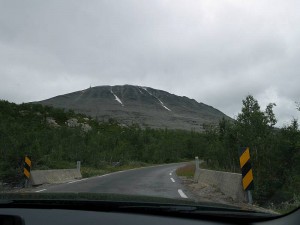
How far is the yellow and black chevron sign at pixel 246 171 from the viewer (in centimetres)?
919

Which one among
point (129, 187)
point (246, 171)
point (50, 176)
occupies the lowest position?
point (129, 187)

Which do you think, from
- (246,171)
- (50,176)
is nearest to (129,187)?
(50,176)

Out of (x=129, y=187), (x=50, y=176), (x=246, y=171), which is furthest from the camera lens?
(x=50, y=176)

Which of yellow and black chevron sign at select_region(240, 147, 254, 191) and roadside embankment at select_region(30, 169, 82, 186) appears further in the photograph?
roadside embankment at select_region(30, 169, 82, 186)

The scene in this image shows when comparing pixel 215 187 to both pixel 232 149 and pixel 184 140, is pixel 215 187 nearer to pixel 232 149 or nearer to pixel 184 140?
pixel 232 149

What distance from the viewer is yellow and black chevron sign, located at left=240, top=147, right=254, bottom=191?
362 inches

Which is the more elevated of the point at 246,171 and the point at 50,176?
the point at 246,171

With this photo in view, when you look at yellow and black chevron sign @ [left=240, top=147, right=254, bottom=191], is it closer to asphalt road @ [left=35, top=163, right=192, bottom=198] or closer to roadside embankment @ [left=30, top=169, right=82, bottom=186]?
asphalt road @ [left=35, top=163, right=192, bottom=198]

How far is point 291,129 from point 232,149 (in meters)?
4.68

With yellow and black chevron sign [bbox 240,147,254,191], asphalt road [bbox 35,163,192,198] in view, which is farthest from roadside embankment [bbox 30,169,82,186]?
yellow and black chevron sign [bbox 240,147,254,191]

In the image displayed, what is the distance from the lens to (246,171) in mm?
9195

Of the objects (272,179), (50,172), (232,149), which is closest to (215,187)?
(272,179)

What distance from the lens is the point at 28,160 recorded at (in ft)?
54.7

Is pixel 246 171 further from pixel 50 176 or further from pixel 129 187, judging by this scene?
pixel 50 176
